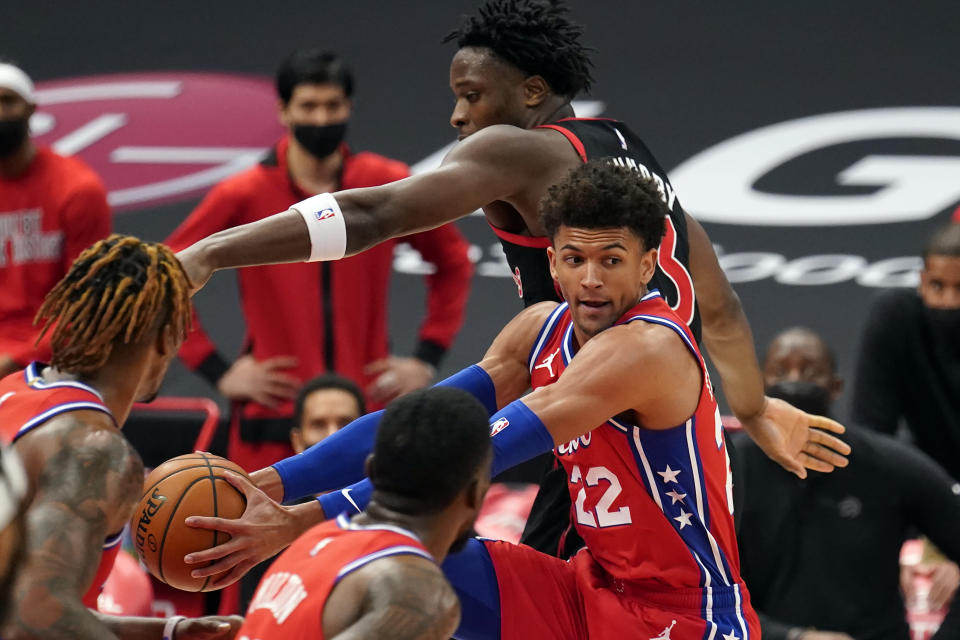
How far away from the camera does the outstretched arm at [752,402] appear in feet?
15.0

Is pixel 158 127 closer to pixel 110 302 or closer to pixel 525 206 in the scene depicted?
pixel 525 206

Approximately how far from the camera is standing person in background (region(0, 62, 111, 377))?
6258 mm


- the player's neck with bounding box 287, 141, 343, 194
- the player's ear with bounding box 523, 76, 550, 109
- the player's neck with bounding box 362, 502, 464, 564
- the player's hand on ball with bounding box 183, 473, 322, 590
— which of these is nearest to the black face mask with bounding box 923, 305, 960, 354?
the player's neck with bounding box 287, 141, 343, 194

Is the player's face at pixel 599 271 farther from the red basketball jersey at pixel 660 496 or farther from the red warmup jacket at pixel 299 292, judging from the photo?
the red warmup jacket at pixel 299 292

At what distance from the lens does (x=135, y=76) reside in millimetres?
8320

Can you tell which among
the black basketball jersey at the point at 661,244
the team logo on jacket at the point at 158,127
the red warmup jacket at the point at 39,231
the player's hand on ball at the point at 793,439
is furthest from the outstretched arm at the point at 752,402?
the team logo on jacket at the point at 158,127

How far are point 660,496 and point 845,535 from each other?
183 centimetres

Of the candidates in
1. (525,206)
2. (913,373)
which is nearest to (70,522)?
(525,206)

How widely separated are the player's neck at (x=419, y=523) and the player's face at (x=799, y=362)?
3.11 m

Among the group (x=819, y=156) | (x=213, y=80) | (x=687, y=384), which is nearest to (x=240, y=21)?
(x=213, y=80)

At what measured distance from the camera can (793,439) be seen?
460cm

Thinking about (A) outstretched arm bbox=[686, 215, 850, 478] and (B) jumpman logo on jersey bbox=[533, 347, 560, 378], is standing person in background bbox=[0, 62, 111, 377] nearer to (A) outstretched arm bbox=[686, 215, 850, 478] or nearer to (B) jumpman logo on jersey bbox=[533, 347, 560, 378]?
(A) outstretched arm bbox=[686, 215, 850, 478]

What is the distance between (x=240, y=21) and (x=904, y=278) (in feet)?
11.5

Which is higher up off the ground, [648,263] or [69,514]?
[648,263]
